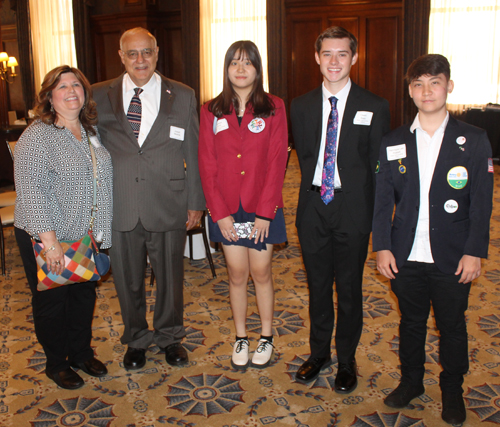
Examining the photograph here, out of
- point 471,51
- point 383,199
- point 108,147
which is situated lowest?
point 383,199

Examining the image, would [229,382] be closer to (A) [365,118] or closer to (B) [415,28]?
(A) [365,118]

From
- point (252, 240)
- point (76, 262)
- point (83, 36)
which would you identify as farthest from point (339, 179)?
point (83, 36)

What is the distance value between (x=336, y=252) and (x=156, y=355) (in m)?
1.35

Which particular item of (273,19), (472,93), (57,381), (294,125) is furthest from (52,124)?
(472,93)

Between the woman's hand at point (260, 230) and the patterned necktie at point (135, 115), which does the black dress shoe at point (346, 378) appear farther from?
the patterned necktie at point (135, 115)

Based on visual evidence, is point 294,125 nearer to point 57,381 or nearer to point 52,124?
point 52,124

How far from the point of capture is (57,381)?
2.67 meters

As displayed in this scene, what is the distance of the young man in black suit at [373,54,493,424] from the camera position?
6.88 ft

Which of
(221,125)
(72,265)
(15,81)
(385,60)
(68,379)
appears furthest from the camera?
(15,81)

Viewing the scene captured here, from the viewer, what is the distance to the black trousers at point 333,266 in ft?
7.88

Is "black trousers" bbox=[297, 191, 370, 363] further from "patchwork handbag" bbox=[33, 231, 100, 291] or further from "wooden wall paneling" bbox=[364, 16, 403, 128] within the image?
"wooden wall paneling" bbox=[364, 16, 403, 128]

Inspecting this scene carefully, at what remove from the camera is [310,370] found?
2664 mm

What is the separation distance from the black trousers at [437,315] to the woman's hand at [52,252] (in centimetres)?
166

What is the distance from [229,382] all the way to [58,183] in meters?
1.43
